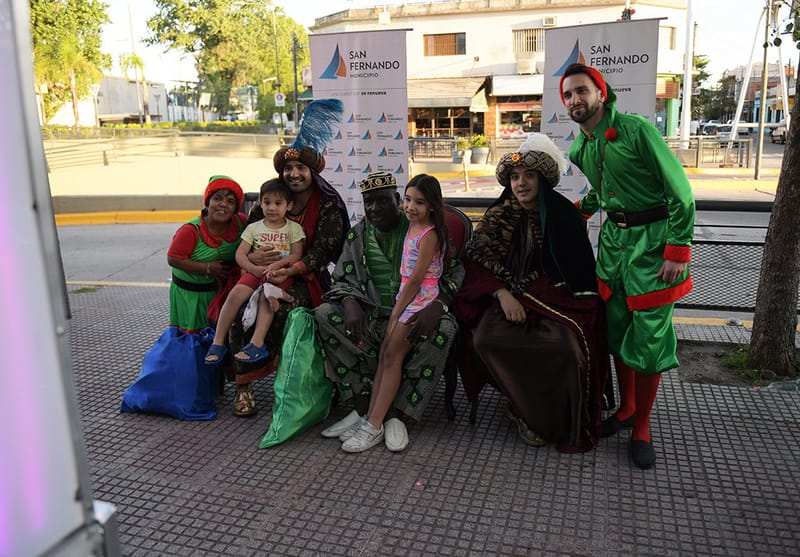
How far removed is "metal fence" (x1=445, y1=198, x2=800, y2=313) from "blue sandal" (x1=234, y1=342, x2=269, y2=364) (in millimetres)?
1875

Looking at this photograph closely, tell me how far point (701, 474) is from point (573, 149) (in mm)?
1724

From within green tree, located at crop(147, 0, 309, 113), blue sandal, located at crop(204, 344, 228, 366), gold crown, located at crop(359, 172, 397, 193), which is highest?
green tree, located at crop(147, 0, 309, 113)

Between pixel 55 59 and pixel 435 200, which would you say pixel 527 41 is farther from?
pixel 435 200

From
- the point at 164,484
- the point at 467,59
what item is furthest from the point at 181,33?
the point at 164,484

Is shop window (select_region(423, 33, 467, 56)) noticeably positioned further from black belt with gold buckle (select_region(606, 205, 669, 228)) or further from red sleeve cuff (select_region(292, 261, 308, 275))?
black belt with gold buckle (select_region(606, 205, 669, 228))

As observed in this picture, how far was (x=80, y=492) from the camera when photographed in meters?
1.17

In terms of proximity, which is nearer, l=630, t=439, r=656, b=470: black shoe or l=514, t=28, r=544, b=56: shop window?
l=630, t=439, r=656, b=470: black shoe

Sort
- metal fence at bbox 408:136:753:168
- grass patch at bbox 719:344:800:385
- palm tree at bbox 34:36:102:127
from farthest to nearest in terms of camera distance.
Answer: palm tree at bbox 34:36:102:127 < metal fence at bbox 408:136:753:168 < grass patch at bbox 719:344:800:385

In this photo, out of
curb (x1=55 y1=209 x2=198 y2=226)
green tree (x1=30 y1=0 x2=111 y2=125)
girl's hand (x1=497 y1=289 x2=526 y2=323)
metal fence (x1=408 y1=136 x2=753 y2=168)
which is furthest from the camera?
green tree (x1=30 y1=0 x2=111 y2=125)

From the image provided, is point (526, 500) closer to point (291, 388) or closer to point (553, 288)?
point (553, 288)

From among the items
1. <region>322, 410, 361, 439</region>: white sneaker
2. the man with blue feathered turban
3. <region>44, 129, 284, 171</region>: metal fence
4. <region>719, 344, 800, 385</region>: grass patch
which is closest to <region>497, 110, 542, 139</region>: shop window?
<region>44, 129, 284, 171</region>: metal fence

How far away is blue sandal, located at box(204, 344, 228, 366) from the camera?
3.89 meters

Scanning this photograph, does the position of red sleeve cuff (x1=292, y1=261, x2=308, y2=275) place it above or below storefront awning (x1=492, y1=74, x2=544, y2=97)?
below

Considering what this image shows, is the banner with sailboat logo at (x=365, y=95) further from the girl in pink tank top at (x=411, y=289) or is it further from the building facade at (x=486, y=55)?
the building facade at (x=486, y=55)
